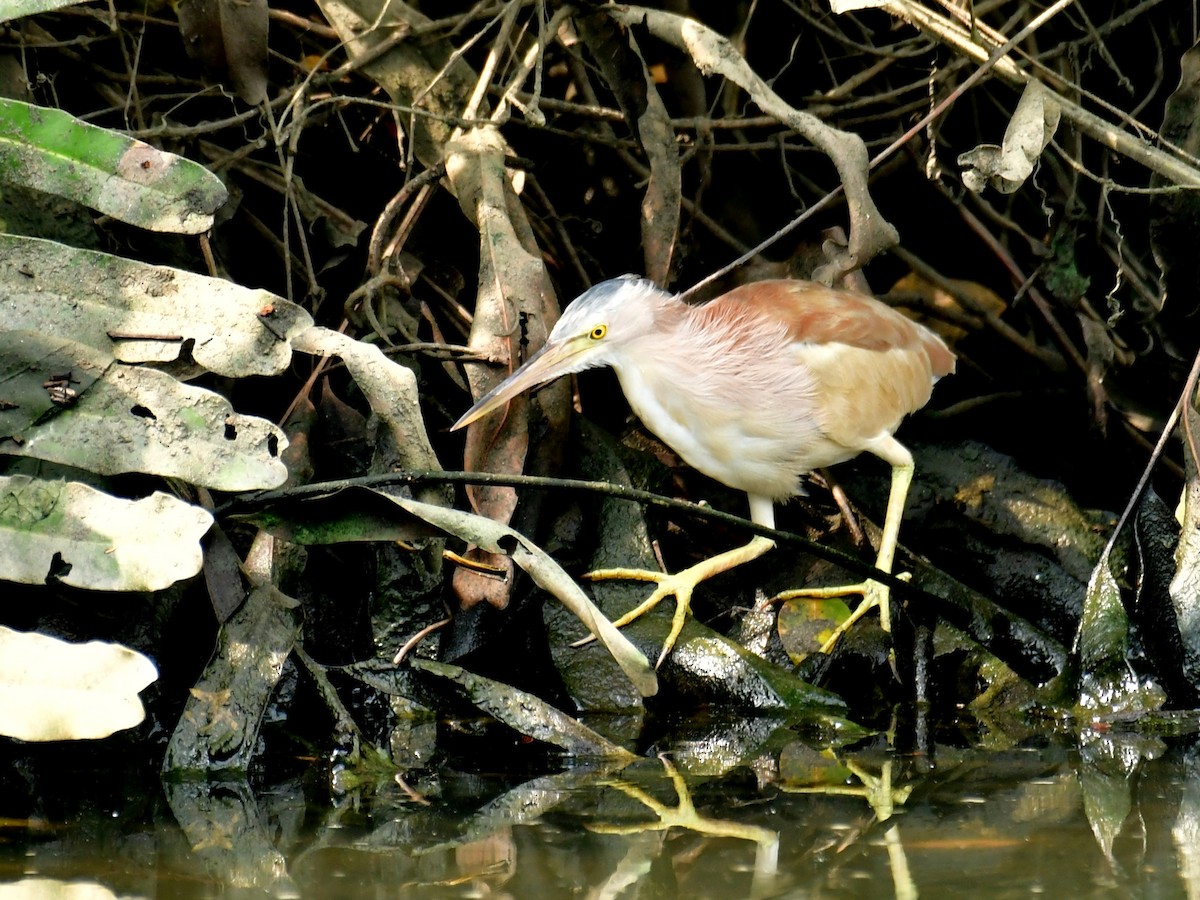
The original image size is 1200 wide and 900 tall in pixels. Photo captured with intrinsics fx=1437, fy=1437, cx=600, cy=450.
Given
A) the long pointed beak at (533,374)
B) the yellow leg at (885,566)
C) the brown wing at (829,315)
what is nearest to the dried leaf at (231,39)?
the long pointed beak at (533,374)

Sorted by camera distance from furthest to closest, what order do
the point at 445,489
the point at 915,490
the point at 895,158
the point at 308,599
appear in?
the point at 895,158
the point at 915,490
the point at 308,599
the point at 445,489

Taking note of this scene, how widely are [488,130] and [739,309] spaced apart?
0.88 m

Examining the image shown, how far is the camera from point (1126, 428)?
15.5 feet

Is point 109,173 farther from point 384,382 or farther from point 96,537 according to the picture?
point 96,537

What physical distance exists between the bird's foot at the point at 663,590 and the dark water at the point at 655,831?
0.62m

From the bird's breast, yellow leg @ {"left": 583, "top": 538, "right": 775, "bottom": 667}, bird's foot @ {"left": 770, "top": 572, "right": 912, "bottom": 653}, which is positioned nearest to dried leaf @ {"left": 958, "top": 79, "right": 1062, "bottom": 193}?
the bird's breast

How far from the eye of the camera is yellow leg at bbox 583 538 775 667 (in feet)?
12.3

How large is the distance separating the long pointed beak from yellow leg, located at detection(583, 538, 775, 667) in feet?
1.91

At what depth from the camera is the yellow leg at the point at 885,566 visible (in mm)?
3871

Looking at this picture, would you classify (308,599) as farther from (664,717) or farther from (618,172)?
(618,172)

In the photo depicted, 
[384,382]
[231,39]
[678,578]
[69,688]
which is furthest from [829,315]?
[69,688]

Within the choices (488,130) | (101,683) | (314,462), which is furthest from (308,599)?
(488,130)

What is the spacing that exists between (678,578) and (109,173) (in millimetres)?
1770

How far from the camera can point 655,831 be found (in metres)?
2.47
